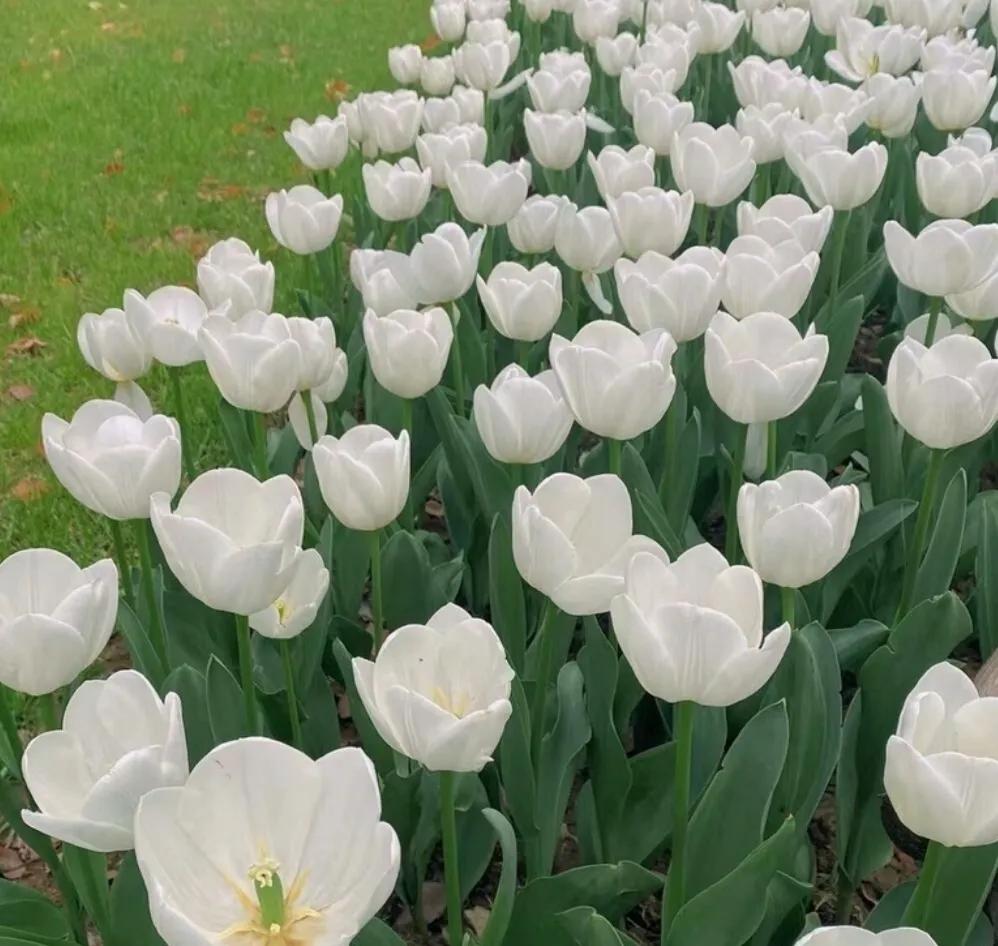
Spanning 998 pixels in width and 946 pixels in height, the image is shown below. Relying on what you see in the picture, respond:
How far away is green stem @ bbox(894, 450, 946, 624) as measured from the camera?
1.68 m

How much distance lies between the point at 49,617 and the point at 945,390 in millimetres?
1084

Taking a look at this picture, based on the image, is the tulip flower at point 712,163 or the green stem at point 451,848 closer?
the green stem at point 451,848

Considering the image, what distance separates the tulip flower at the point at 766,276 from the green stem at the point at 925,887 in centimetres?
99

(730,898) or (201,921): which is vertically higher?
(201,921)

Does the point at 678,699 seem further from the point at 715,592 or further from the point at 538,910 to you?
the point at 538,910

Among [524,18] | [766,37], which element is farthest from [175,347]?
[524,18]

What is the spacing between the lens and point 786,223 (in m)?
2.15

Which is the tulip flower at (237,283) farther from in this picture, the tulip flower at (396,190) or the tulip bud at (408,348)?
the tulip flower at (396,190)

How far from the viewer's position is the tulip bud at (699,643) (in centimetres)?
108

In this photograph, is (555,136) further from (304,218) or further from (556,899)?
(556,899)

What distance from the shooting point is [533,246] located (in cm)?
244

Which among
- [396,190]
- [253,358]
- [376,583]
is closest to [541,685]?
[376,583]

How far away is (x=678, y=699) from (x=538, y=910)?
0.31 metres

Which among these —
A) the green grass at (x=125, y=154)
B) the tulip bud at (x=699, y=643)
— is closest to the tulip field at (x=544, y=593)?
the tulip bud at (x=699, y=643)
